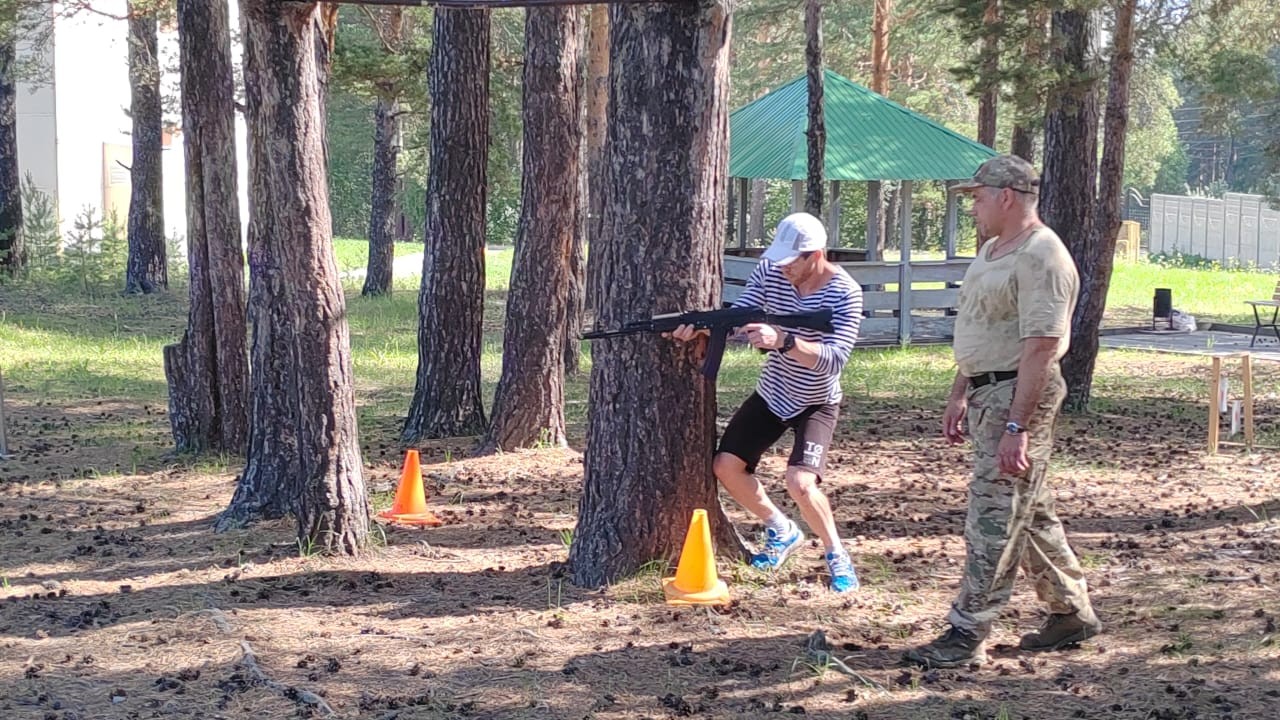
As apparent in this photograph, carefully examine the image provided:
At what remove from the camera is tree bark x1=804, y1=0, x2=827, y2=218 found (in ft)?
61.2

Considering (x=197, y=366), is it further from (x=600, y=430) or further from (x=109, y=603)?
(x=600, y=430)

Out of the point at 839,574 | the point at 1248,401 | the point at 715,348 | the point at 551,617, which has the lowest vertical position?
the point at 551,617

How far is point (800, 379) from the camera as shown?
6500mm

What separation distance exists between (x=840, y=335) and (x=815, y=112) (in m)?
13.2

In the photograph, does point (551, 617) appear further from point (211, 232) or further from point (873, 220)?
point (873, 220)

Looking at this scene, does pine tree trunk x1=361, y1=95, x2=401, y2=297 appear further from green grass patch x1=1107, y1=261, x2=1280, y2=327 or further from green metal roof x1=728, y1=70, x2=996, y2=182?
green grass patch x1=1107, y1=261, x2=1280, y2=327

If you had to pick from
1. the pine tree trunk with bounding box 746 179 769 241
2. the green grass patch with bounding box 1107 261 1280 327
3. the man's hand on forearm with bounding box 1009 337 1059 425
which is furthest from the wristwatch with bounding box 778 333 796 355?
the pine tree trunk with bounding box 746 179 769 241

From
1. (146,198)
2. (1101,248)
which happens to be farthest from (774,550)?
(146,198)

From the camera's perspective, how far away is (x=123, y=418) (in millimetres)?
12742

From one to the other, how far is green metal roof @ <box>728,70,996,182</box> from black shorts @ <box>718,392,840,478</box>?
13598mm

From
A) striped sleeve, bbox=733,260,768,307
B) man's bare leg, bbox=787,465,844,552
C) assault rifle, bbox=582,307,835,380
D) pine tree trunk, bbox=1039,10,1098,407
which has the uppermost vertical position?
pine tree trunk, bbox=1039,10,1098,407

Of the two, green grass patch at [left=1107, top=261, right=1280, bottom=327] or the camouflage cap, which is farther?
green grass patch at [left=1107, top=261, right=1280, bottom=327]

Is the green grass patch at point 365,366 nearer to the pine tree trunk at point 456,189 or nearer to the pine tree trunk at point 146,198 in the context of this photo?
the pine tree trunk at point 146,198

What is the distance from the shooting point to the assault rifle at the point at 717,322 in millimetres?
6285
